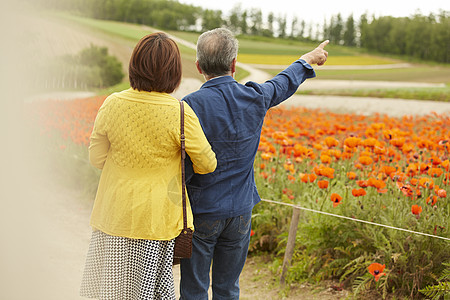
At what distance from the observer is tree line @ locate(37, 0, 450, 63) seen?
35.5ft

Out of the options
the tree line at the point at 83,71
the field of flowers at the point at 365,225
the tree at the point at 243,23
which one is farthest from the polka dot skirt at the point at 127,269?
the tree at the point at 243,23

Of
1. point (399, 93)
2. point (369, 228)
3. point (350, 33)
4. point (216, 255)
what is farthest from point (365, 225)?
point (350, 33)

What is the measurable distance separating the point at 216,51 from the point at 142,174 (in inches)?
20.0

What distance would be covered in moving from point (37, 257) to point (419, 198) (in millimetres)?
2404

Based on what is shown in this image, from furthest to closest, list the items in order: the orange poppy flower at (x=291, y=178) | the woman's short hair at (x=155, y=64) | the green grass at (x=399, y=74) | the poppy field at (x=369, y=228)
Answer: the green grass at (x=399, y=74), the orange poppy flower at (x=291, y=178), the poppy field at (x=369, y=228), the woman's short hair at (x=155, y=64)

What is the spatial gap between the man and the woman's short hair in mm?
109

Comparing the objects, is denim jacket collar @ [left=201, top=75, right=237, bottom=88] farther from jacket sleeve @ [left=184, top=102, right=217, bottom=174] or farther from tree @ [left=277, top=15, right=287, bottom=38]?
tree @ [left=277, top=15, right=287, bottom=38]

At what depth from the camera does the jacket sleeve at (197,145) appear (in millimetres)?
1695

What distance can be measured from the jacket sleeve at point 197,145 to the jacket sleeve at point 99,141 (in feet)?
0.96

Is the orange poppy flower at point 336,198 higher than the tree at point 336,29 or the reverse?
the reverse

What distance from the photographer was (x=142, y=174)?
1759 millimetres

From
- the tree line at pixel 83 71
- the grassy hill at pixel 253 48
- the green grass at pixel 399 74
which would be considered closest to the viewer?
the tree line at pixel 83 71

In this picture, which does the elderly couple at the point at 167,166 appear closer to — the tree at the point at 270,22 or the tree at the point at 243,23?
the tree at the point at 243,23

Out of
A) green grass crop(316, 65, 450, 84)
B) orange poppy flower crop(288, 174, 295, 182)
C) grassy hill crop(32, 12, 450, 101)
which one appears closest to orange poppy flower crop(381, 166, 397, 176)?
orange poppy flower crop(288, 174, 295, 182)
